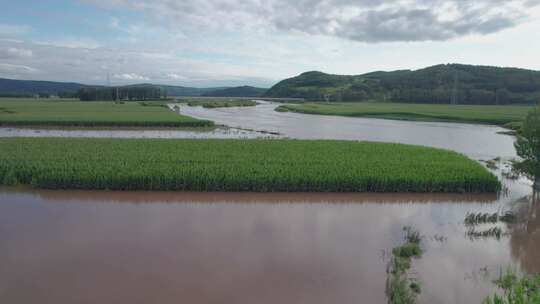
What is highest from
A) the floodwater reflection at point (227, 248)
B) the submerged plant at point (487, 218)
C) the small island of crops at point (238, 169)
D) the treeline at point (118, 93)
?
the treeline at point (118, 93)

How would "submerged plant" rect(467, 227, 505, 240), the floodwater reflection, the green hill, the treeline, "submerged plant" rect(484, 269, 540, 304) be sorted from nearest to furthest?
"submerged plant" rect(484, 269, 540, 304), the floodwater reflection, "submerged plant" rect(467, 227, 505, 240), the green hill, the treeline

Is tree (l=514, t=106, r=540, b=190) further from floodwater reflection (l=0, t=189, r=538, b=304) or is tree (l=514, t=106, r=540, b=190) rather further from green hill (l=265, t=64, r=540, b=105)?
green hill (l=265, t=64, r=540, b=105)

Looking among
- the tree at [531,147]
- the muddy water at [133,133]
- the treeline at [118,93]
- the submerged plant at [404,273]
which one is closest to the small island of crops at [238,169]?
the tree at [531,147]

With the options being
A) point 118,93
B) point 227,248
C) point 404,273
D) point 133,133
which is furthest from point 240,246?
point 118,93

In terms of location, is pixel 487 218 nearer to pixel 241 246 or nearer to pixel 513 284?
pixel 513 284

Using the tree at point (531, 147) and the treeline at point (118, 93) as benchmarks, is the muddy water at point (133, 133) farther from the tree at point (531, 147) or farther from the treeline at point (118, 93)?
the treeline at point (118, 93)

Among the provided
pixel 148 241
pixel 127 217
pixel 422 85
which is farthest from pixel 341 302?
pixel 422 85

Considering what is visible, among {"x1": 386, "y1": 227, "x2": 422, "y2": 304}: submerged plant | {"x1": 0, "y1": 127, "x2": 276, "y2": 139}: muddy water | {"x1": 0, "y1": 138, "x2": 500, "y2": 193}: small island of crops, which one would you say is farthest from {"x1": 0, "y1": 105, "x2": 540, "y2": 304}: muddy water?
{"x1": 0, "y1": 127, "x2": 276, "y2": 139}: muddy water
